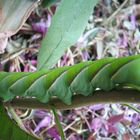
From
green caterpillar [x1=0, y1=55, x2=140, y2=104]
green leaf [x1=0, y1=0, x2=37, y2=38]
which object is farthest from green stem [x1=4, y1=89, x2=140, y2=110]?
green leaf [x1=0, y1=0, x2=37, y2=38]

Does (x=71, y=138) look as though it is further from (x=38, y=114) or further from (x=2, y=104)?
(x=2, y=104)

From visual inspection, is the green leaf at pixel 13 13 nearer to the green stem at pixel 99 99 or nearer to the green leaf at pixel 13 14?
the green leaf at pixel 13 14

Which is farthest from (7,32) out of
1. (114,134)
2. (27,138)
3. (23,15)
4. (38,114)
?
(114,134)

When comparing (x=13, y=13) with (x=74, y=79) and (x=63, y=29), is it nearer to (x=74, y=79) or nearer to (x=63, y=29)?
(x=63, y=29)

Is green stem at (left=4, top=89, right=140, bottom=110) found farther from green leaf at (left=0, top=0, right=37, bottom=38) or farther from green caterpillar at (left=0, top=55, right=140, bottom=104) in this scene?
green leaf at (left=0, top=0, right=37, bottom=38)

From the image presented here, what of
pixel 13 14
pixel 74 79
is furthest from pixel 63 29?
pixel 74 79

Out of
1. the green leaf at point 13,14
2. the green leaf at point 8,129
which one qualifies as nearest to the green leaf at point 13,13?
the green leaf at point 13,14
